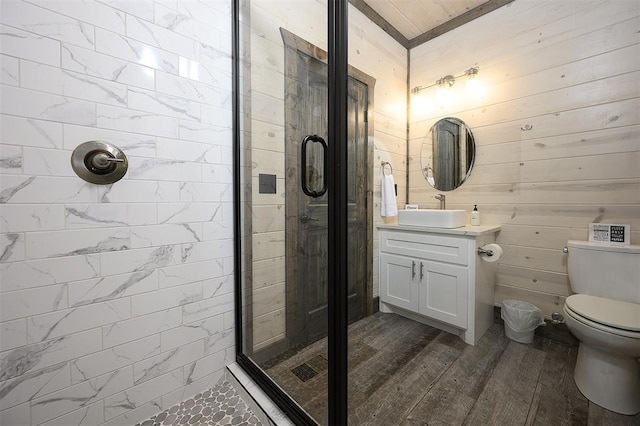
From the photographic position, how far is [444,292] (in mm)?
1688

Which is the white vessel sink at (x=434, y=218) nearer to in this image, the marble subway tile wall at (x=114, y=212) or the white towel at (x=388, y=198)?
the white towel at (x=388, y=198)

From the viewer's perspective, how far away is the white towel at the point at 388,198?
1921 millimetres

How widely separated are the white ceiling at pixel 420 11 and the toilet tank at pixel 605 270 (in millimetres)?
1848

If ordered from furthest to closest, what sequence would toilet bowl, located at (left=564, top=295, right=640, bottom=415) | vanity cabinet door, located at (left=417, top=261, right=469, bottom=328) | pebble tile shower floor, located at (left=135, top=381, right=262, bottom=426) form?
vanity cabinet door, located at (left=417, top=261, right=469, bottom=328)
pebble tile shower floor, located at (left=135, top=381, right=262, bottom=426)
toilet bowl, located at (left=564, top=295, right=640, bottom=415)

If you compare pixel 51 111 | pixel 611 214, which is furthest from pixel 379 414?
pixel 51 111

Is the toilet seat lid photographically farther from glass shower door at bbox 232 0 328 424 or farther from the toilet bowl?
glass shower door at bbox 232 0 328 424

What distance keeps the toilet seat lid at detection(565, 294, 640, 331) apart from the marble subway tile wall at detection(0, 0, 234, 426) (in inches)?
73.2

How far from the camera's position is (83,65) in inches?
38.1

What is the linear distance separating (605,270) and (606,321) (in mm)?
395

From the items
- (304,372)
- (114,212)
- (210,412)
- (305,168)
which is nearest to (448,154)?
(305,168)

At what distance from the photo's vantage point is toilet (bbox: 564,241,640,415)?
1021 millimetres

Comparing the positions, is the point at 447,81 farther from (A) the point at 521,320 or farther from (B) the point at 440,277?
(A) the point at 521,320

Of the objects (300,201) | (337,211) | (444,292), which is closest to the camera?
(337,211)

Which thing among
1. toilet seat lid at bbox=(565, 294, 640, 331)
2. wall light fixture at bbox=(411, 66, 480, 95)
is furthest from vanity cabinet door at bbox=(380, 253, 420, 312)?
wall light fixture at bbox=(411, 66, 480, 95)
